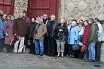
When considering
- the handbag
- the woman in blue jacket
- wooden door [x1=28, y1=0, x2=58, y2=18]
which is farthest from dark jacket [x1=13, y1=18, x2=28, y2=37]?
the handbag

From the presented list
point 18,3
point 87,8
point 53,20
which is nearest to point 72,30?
point 53,20

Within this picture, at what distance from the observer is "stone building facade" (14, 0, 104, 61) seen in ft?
63.1

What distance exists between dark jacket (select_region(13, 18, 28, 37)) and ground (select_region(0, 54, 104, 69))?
1.21 meters

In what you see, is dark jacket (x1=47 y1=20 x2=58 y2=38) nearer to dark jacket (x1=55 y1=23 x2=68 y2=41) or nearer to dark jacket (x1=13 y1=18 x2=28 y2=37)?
dark jacket (x1=55 y1=23 x2=68 y2=41)

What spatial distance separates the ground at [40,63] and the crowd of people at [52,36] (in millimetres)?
596

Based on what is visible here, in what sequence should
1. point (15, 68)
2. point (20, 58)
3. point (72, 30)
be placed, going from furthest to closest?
point (72, 30), point (20, 58), point (15, 68)

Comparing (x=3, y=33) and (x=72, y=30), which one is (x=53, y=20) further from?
(x=3, y=33)

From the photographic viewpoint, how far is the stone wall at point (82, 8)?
63.2 feet

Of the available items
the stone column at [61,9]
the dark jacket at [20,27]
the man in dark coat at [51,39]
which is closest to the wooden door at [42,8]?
the stone column at [61,9]

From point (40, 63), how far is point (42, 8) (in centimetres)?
569

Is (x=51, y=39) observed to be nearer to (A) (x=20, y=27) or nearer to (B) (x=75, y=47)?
(B) (x=75, y=47)

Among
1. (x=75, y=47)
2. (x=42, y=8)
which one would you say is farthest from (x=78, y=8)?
(x=75, y=47)

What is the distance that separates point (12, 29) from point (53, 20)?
199cm

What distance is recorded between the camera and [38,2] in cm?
2025
